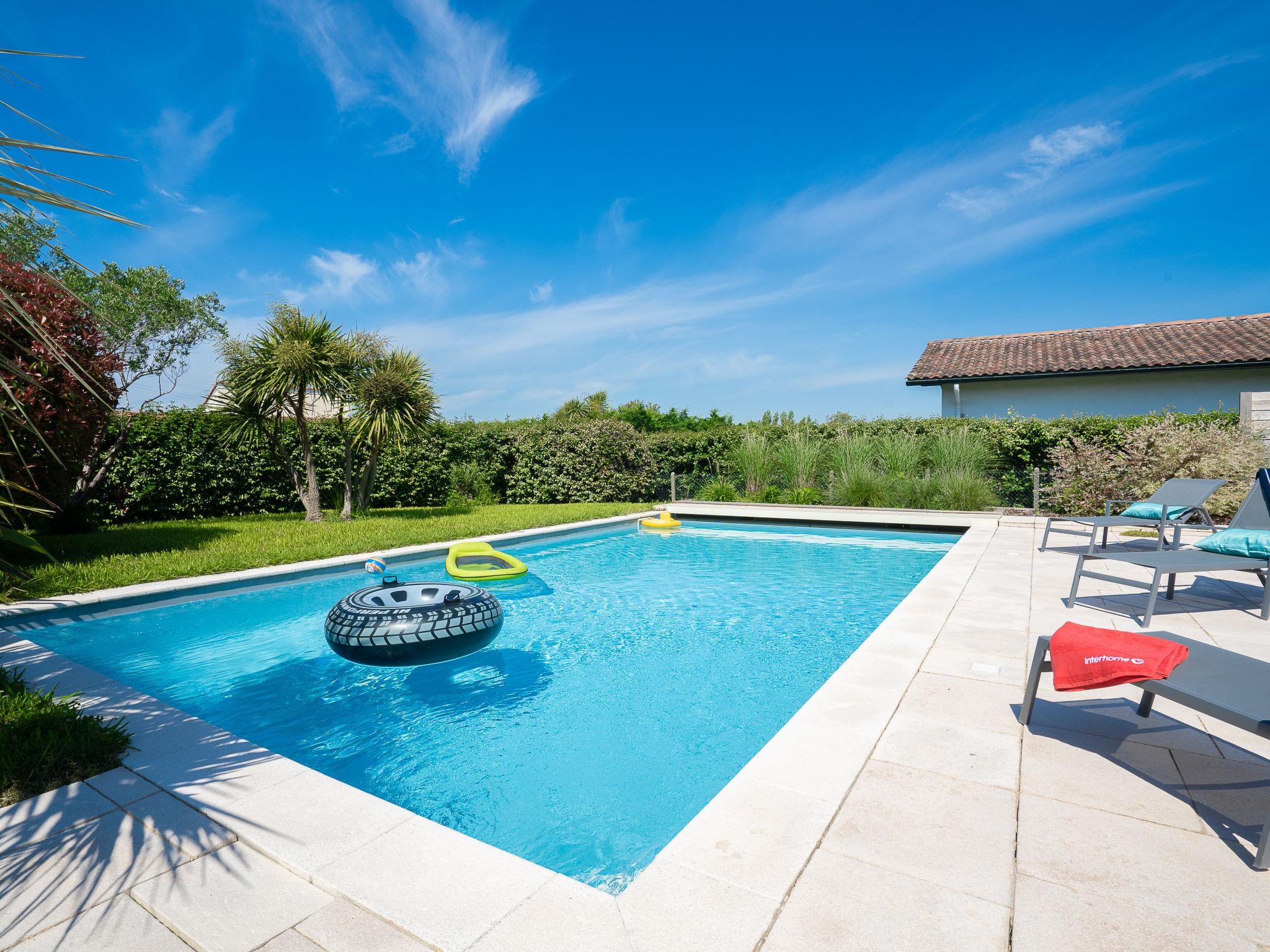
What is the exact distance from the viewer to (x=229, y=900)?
1914 mm

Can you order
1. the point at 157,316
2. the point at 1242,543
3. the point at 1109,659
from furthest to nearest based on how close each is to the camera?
the point at 157,316
the point at 1242,543
the point at 1109,659

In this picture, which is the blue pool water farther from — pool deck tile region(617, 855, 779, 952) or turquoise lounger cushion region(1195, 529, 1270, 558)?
turquoise lounger cushion region(1195, 529, 1270, 558)

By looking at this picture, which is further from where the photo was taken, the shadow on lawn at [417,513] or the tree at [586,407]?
the tree at [586,407]

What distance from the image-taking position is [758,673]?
4941 millimetres

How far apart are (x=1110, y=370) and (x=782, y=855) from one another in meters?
20.2

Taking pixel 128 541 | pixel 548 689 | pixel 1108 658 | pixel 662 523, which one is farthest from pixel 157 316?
pixel 1108 658

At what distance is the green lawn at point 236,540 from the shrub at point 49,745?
6.67 ft

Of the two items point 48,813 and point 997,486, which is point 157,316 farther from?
point 997,486

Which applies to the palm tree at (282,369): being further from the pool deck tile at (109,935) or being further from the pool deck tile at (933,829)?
the pool deck tile at (933,829)

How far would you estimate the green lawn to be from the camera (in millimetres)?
6754

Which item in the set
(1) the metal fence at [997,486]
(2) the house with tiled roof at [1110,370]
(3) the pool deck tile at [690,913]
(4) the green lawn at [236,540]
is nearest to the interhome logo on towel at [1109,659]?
(3) the pool deck tile at [690,913]

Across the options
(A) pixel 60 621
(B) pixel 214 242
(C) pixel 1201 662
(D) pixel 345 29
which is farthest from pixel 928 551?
(B) pixel 214 242

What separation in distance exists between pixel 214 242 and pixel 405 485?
22.5 feet

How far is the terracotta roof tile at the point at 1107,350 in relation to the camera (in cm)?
1670
